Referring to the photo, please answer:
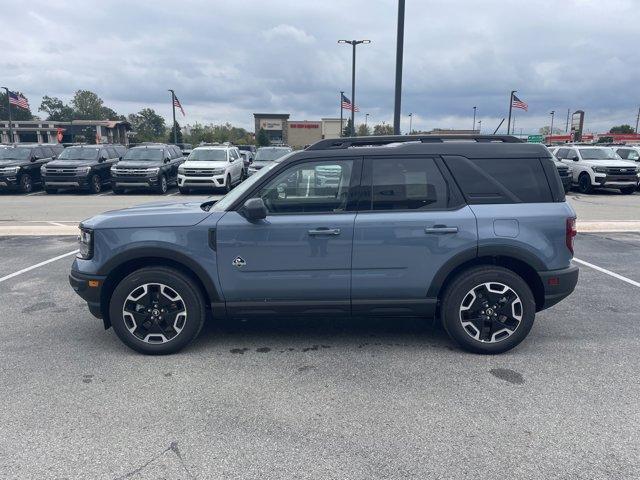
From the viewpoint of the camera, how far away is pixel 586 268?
725 centimetres

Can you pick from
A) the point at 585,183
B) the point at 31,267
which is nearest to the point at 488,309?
the point at 31,267

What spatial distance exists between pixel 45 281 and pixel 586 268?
7629mm

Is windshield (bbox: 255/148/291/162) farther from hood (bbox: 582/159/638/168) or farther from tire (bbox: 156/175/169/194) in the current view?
hood (bbox: 582/159/638/168)

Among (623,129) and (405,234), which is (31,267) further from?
(623,129)

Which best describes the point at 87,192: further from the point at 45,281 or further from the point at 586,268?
the point at 586,268

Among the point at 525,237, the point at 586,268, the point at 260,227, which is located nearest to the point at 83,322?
the point at 260,227

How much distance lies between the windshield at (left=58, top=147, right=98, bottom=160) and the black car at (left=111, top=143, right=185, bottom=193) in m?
1.64

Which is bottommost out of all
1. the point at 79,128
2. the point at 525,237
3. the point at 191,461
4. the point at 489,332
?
the point at 191,461

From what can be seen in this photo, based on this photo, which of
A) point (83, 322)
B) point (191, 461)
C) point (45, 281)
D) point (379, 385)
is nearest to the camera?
point (191, 461)

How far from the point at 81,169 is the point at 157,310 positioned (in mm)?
15200

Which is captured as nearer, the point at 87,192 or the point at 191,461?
the point at 191,461

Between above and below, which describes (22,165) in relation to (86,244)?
above

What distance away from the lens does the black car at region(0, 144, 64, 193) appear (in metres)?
17.3

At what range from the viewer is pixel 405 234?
4.09 m
